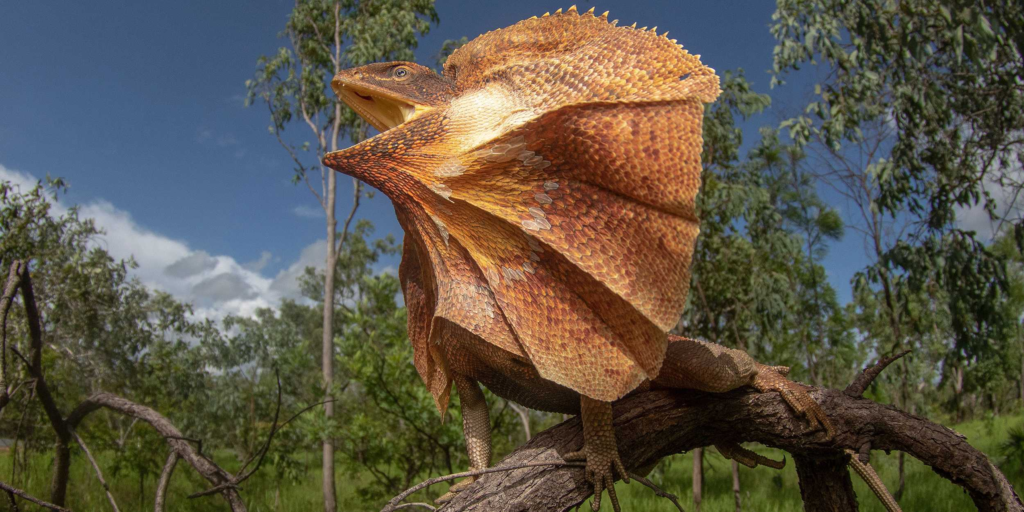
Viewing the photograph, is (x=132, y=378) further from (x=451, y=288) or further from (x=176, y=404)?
(x=451, y=288)

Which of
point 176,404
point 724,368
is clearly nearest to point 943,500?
point 724,368

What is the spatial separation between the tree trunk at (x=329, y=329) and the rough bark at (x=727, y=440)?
15.7 feet

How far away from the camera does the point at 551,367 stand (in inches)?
50.8

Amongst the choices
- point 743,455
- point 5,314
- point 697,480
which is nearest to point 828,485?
point 743,455

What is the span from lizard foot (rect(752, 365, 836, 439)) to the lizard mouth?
52.4 inches

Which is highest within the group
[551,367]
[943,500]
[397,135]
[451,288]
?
[397,135]

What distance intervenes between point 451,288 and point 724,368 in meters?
0.86

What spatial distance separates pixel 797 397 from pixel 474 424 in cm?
101

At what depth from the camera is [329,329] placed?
24.9 feet

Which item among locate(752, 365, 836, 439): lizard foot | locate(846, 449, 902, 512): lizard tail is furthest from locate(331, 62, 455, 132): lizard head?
locate(846, 449, 902, 512): lizard tail

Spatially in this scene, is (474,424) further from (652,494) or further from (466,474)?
(652,494)

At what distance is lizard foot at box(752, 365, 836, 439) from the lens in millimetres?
1763

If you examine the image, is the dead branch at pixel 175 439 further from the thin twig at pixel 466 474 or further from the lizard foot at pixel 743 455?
the lizard foot at pixel 743 455

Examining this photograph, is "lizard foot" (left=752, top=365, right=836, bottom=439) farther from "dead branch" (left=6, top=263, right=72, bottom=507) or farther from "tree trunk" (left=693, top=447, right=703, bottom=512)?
"tree trunk" (left=693, top=447, right=703, bottom=512)
